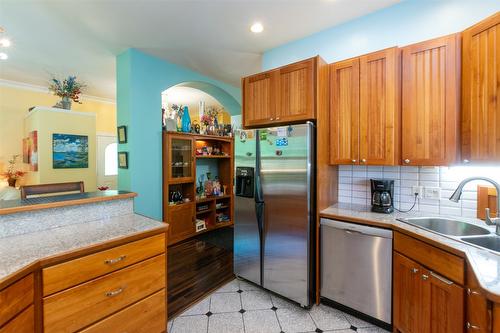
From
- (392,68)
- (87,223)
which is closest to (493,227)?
(392,68)

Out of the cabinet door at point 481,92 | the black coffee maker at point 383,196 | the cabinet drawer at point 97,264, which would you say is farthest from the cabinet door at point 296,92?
the cabinet drawer at point 97,264

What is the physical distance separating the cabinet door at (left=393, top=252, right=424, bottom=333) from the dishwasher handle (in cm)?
16

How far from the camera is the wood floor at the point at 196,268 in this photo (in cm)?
224

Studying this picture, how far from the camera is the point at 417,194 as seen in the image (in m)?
2.05

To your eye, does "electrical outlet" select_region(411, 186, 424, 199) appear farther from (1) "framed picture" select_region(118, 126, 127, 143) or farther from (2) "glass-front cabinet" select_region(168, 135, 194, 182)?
(1) "framed picture" select_region(118, 126, 127, 143)

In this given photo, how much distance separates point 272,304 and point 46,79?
520cm

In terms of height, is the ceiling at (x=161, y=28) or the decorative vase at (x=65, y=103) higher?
the ceiling at (x=161, y=28)

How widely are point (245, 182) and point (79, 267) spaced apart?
1515mm

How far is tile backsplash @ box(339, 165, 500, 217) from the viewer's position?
1821mm

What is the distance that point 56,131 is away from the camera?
141 inches

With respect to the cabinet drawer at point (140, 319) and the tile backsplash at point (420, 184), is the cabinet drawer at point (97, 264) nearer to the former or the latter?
the cabinet drawer at point (140, 319)

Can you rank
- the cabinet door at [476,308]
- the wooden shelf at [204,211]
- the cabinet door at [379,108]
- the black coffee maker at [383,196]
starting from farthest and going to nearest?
the wooden shelf at [204,211] < the black coffee maker at [383,196] < the cabinet door at [379,108] < the cabinet door at [476,308]

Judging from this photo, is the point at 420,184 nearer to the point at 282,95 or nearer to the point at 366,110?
the point at 366,110

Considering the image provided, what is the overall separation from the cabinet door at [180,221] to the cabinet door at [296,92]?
87.9 inches
